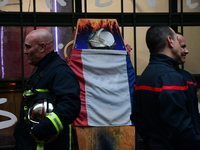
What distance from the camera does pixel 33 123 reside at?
3.72 meters

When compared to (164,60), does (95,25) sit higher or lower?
higher

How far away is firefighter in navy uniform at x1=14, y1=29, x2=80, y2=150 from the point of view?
11.6ft

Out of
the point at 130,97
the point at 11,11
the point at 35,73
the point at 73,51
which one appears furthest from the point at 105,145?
the point at 11,11

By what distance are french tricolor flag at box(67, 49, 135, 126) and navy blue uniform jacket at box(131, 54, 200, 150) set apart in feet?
7.39

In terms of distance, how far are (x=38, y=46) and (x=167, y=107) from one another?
154cm

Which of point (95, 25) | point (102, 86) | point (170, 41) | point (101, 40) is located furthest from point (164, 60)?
point (95, 25)

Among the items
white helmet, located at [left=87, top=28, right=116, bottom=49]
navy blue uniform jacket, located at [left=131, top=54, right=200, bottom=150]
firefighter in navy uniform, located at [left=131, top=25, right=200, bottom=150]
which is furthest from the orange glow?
navy blue uniform jacket, located at [left=131, top=54, right=200, bottom=150]

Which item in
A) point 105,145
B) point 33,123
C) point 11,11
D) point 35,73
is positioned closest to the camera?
point 33,123

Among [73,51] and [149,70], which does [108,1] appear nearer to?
[73,51]

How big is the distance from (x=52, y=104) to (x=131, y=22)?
11.1 ft

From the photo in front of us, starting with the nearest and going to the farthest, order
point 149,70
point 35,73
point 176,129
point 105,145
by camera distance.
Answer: point 176,129
point 149,70
point 35,73
point 105,145

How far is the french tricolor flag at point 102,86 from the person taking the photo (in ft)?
18.7

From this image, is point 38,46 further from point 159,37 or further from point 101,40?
point 101,40

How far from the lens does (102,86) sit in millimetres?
5711
